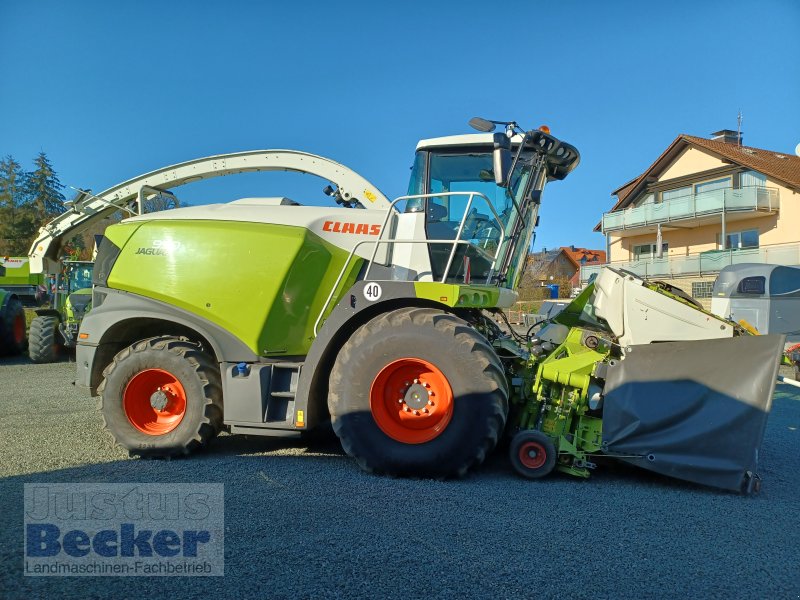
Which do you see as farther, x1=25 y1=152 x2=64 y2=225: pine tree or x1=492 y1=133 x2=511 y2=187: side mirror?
x1=25 y1=152 x2=64 y2=225: pine tree

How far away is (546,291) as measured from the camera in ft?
109

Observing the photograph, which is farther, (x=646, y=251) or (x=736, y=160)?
(x=646, y=251)

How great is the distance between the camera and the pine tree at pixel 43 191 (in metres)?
39.1

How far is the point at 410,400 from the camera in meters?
4.39

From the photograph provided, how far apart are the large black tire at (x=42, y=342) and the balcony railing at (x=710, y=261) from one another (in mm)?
16585

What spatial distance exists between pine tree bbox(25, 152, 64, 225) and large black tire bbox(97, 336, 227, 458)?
40.0 m

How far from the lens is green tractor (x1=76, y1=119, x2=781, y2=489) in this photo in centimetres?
418

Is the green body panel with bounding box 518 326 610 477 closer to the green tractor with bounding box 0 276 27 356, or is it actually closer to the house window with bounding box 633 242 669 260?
the green tractor with bounding box 0 276 27 356

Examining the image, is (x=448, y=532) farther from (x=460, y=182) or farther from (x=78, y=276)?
(x=78, y=276)

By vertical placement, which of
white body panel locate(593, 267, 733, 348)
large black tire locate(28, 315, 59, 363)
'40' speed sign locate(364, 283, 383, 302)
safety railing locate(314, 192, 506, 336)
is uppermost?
safety railing locate(314, 192, 506, 336)

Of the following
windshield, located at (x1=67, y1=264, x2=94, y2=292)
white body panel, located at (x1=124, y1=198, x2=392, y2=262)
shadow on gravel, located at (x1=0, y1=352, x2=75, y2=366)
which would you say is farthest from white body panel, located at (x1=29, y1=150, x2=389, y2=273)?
windshield, located at (x1=67, y1=264, x2=94, y2=292)

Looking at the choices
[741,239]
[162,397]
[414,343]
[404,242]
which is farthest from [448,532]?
[741,239]

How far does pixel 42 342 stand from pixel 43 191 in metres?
34.0

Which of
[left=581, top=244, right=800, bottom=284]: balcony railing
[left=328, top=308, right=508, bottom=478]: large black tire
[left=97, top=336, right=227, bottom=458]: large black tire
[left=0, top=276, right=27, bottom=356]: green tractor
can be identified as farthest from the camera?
[left=581, top=244, right=800, bottom=284]: balcony railing
